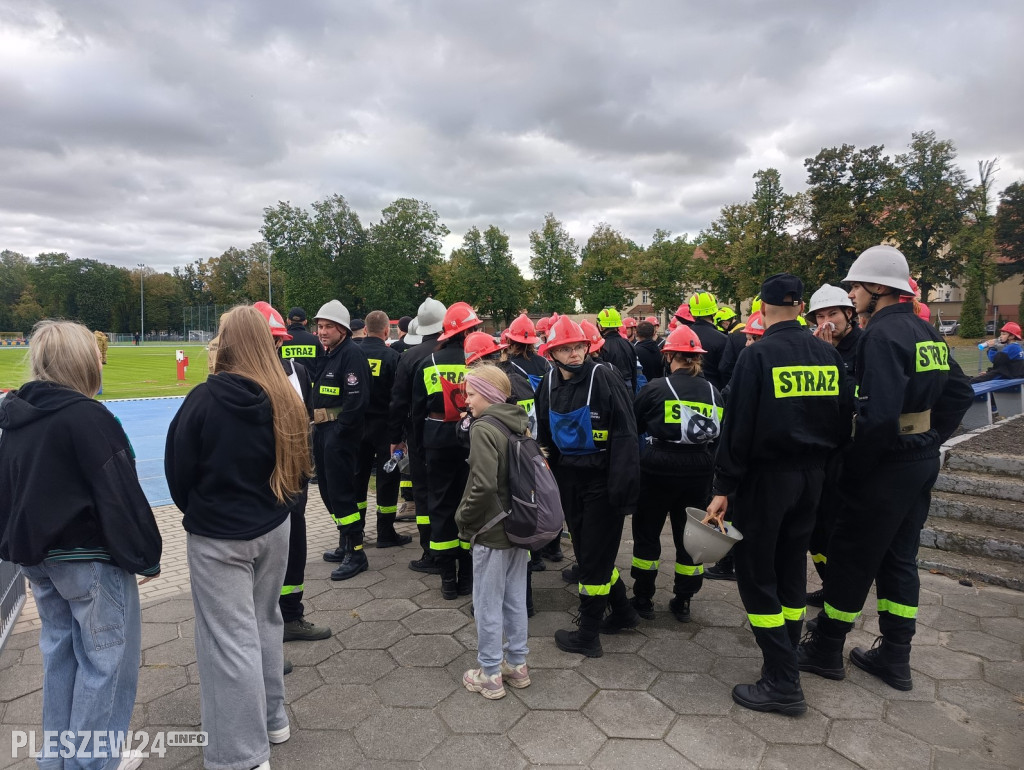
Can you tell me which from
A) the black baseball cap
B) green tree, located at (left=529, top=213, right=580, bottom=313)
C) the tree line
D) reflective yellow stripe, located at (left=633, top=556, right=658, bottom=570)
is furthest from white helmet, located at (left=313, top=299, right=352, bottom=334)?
green tree, located at (left=529, top=213, right=580, bottom=313)

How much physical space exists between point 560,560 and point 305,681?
99.7 inches

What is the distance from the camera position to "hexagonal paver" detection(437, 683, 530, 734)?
9.55 feet

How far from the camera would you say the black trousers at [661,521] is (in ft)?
12.7

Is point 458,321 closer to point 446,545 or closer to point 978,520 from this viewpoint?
point 446,545

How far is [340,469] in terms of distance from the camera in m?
4.81

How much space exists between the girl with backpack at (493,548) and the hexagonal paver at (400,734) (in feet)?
1.17

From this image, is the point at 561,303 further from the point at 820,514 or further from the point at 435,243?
the point at 820,514

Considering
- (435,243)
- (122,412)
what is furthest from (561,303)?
(122,412)

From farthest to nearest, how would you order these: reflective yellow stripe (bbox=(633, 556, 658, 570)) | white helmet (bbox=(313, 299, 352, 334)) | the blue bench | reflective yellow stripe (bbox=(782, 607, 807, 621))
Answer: the blue bench < white helmet (bbox=(313, 299, 352, 334)) < reflective yellow stripe (bbox=(633, 556, 658, 570)) < reflective yellow stripe (bbox=(782, 607, 807, 621))

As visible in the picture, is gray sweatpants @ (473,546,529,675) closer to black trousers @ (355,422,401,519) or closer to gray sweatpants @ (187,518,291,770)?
gray sweatpants @ (187,518,291,770)

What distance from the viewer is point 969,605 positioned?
423 cm

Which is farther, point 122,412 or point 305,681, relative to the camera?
point 122,412

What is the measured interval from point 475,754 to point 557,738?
41cm

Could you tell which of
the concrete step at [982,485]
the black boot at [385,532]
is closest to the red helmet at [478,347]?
the black boot at [385,532]
